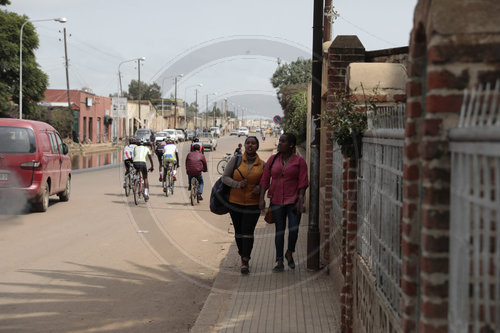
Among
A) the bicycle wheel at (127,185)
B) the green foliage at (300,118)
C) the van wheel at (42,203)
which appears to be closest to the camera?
the van wheel at (42,203)

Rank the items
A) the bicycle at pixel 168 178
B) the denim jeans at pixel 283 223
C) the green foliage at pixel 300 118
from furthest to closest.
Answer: the green foliage at pixel 300 118 → the bicycle at pixel 168 178 → the denim jeans at pixel 283 223

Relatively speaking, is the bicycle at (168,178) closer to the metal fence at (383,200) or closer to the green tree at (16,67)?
the metal fence at (383,200)

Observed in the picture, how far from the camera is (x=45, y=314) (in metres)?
6.44

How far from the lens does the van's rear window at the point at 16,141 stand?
44.4ft

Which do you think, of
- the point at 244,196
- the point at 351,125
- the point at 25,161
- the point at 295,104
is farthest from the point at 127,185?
the point at 351,125

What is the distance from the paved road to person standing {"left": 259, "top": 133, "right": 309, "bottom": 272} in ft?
3.89

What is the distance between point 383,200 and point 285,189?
4.13 m

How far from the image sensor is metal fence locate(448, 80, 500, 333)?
2.19m

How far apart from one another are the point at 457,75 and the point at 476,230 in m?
0.71

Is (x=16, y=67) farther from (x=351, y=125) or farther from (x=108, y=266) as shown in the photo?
(x=351, y=125)

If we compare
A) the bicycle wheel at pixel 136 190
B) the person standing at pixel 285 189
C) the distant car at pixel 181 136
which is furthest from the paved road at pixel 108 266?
the distant car at pixel 181 136

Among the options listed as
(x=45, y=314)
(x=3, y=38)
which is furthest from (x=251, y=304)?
(x=3, y=38)

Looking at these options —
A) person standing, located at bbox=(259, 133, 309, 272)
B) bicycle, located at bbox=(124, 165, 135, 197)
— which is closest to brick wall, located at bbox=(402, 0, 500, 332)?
person standing, located at bbox=(259, 133, 309, 272)

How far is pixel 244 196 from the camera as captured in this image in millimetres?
8531
